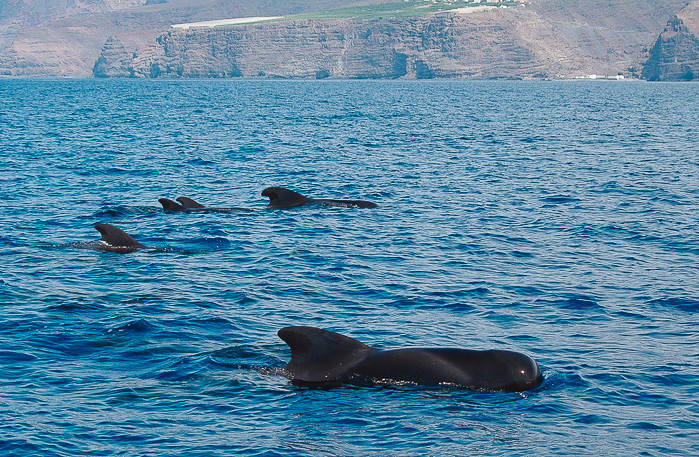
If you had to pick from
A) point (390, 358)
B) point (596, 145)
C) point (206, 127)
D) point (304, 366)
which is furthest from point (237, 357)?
point (206, 127)

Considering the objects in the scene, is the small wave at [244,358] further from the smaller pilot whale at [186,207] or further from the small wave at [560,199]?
the small wave at [560,199]

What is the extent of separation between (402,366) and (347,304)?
16.7 feet

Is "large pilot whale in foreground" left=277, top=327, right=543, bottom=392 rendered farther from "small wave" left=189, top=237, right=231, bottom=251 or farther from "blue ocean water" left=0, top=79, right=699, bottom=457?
"small wave" left=189, top=237, right=231, bottom=251

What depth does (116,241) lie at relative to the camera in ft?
70.5

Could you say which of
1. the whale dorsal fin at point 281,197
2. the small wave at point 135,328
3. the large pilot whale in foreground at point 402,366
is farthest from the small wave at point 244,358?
the whale dorsal fin at point 281,197

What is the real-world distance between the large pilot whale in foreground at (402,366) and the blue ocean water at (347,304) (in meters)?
0.24

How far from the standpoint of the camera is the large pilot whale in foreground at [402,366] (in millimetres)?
11898

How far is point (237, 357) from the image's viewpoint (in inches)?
531

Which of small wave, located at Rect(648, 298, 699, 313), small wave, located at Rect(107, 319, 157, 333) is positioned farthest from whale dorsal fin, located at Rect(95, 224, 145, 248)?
small wave, located at Rect(648, 298, 699, 313)

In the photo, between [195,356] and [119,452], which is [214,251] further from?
[119,452]

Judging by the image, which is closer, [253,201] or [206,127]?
[253,201]

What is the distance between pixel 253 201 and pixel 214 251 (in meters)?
9.61

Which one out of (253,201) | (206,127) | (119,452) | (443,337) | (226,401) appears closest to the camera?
(119,452)

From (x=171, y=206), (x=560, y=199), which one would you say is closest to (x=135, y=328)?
(x=171, y=206)
